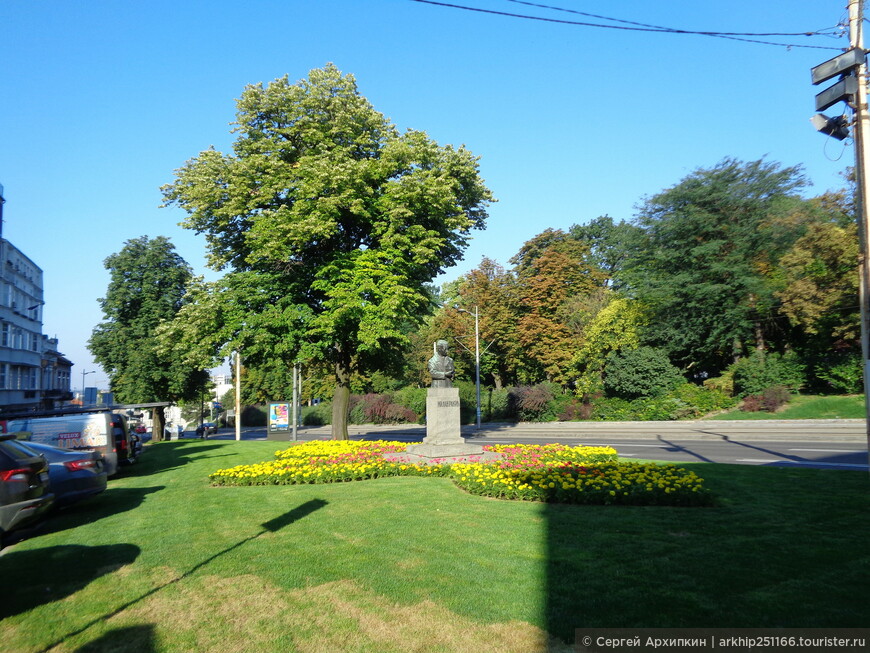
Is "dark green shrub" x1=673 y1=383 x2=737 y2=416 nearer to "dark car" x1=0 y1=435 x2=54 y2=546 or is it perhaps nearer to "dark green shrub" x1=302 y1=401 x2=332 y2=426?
"dark car" x1=0 y1=435 x2=54 y2=546

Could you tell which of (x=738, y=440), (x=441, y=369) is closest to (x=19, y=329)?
(x=441, y=369)

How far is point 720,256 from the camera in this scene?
3459cm

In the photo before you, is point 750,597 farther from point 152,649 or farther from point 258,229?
point 258,229

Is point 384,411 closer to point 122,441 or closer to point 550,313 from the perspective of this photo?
point 550,313

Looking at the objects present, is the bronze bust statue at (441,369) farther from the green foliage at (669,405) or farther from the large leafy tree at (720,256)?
the large leafy tree at (720,256)

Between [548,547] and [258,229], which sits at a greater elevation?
[258,229]

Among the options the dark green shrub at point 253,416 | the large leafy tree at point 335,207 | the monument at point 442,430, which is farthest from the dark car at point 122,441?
the dark green shrub at point 253,416

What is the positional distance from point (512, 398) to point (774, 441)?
20410 mm

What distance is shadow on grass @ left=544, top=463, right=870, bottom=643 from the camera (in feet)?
14.9

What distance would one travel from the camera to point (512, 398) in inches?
1559

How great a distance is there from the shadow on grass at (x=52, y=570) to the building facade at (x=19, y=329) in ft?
123

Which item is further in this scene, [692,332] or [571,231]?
[571,231]

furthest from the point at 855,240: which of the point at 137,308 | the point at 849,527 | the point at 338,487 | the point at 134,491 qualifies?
the point at 137,308

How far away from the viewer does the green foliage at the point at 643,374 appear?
3488 centimetres
